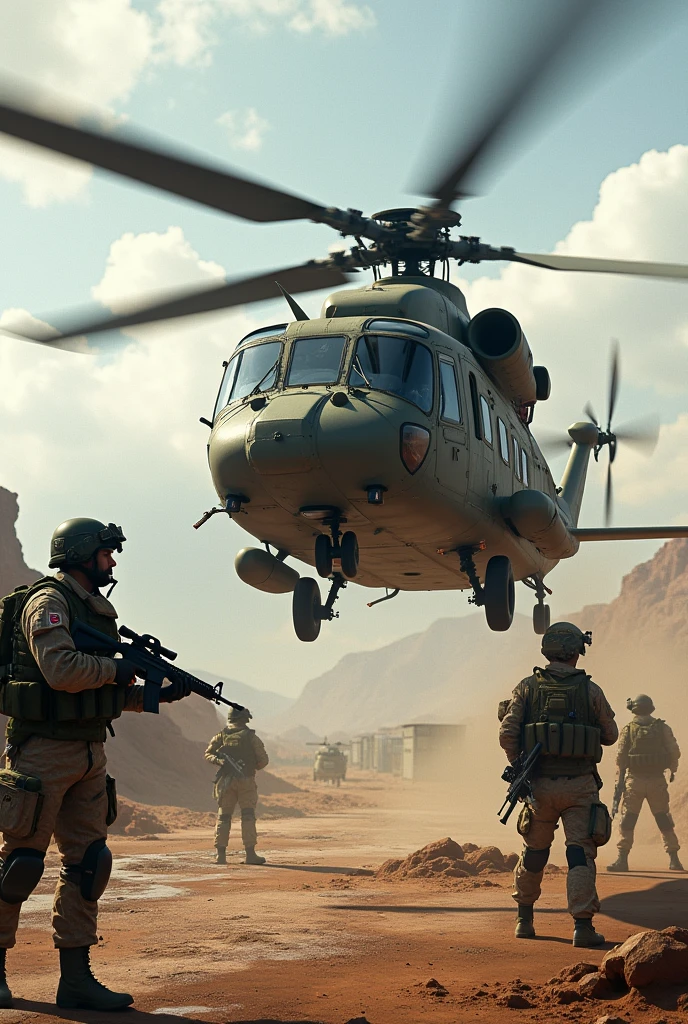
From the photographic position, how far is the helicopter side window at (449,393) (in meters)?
8.71

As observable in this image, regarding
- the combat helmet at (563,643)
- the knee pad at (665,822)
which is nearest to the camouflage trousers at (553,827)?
the combat helmet at (563,643)

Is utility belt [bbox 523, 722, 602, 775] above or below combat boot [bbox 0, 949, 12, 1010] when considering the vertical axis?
above

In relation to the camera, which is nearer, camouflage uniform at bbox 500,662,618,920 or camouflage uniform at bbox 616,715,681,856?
camouflage uniform at bbox 500,662,618,920

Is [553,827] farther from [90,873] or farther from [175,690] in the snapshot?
[90,873]

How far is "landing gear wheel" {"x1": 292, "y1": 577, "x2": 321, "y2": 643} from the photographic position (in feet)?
31.9

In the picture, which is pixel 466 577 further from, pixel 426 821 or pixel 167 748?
pixel 167 748

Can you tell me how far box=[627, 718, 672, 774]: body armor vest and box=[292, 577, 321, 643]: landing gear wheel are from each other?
472 centimetres

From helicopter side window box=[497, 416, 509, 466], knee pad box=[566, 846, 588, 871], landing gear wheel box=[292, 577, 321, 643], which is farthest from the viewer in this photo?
helicopter side window box=[497, 416, 509, 466]

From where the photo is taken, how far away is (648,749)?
12117 millimetres

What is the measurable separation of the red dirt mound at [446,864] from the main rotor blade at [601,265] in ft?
19.4

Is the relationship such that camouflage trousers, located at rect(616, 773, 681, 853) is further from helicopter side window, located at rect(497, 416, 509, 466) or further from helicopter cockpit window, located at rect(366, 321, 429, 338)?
helicopter cockpit window, located at rect(366, 321, 429, 338)

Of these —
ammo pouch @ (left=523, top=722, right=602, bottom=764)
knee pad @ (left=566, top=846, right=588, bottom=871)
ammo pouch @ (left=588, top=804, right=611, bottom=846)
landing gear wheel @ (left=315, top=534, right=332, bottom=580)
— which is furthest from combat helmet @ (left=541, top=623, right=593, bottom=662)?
landing gear wheel @ (left=315, top=534, right=332, bottom=580)

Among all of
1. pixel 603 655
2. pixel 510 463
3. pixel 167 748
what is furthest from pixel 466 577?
pixel 603 655

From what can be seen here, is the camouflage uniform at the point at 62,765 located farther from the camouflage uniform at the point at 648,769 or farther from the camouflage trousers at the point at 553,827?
the camouflage uniform at the point at 648,769
